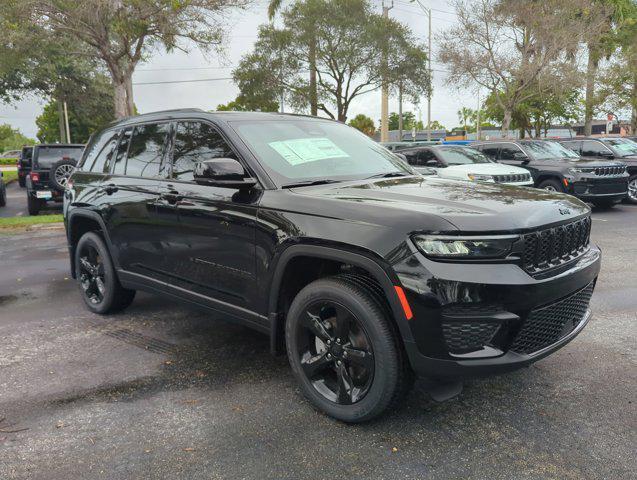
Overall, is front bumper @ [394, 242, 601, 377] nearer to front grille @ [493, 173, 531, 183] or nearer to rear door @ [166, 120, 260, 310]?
rear door @ [166, 120, 260, 310]

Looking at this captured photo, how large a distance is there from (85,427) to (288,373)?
52.7 inches

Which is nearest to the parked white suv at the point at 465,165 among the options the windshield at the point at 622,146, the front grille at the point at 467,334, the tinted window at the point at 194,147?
the windshield at the point at 622,146

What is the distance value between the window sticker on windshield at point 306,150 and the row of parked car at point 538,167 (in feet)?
25.1

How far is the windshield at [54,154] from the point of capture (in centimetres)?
1395

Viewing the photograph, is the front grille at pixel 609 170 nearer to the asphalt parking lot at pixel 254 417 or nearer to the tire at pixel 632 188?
the tire at pixel 632 188

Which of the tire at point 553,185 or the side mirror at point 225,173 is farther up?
the side mirror at point 225,173

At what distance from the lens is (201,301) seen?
3.94 meters

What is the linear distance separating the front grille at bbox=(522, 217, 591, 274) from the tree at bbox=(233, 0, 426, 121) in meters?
24.8

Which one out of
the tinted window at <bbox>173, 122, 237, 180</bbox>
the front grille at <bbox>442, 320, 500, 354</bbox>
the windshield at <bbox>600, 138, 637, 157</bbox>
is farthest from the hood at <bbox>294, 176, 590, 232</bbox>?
the windshield at <bbox>600, 138, 637, 157</bbox>

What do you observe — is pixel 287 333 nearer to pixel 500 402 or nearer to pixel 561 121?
pixel 500 402

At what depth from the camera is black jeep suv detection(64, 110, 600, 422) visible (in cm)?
268

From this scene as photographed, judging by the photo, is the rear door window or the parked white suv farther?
the rear door window

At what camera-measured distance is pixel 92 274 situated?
5.31m

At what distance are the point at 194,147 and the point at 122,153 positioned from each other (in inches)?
45.9
